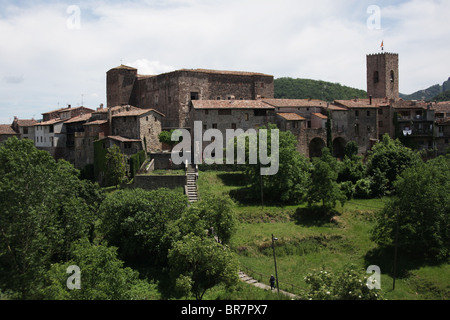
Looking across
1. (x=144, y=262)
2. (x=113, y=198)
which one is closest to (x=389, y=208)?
(x=144, y=262)

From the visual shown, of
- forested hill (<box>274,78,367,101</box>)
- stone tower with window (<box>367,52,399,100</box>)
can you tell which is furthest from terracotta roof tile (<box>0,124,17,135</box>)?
stone tower with window (<box>367,52,399,100</box>)

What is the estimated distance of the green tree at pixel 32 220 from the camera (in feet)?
81.9

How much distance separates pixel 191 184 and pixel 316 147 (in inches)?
841

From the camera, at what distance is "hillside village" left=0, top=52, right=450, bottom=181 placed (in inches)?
2044

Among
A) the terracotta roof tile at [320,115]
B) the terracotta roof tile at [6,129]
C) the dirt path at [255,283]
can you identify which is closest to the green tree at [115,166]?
the dirt path at [255,283]

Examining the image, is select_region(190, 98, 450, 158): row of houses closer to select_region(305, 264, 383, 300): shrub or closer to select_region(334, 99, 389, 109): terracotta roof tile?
select_region(334, 99, 389, 109): terracotta roof tile

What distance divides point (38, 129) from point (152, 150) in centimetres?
2353

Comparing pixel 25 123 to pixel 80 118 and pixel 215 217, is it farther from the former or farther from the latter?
pixel 215 217

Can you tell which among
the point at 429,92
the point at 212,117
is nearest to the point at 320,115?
the point at 212,117

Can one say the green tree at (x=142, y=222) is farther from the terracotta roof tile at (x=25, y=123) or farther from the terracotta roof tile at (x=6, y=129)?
the terracotta roof tile at (x=6, y=129)

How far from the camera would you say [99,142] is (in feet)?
164

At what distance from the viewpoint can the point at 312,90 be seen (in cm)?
10638

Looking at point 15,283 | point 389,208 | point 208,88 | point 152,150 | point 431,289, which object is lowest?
point 431,289

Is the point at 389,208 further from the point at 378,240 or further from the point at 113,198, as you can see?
the point at 113,198
